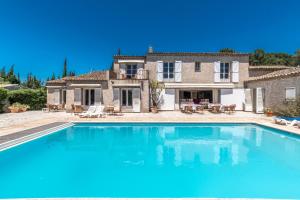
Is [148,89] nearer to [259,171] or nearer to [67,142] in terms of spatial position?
[67,142]

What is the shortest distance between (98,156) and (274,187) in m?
7.24

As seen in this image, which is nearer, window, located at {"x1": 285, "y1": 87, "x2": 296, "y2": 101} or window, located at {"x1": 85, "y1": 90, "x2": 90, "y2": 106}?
window, located at {"x1": 285, "y1": 87, "x2": 296, "y2": 101}

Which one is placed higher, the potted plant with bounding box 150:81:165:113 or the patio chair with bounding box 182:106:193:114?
the potted plant with bounding box 150:81:165:113

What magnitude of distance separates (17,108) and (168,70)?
2145cm

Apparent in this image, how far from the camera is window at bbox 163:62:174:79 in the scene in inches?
1114

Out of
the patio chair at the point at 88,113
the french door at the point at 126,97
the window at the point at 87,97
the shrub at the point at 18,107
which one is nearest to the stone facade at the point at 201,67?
the french door at the point at 126,97

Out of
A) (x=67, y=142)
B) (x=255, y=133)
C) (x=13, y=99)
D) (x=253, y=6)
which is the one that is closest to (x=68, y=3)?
(x=13, y=99)

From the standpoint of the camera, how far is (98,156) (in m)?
9.59

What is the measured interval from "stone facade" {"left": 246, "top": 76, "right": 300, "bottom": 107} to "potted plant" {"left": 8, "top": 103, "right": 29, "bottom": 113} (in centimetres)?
3207

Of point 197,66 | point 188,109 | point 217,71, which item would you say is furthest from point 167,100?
point 217,71

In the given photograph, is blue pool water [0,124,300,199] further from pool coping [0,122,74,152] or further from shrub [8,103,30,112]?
shrub [8,103,30,112]

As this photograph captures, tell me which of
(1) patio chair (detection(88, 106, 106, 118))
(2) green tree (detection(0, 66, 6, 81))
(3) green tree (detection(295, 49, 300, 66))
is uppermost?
(3) green tree (detection(295, 49, 300, 66))

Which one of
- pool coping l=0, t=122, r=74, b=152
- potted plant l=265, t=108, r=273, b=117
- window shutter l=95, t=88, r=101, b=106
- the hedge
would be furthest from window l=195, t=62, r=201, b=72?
the hedge

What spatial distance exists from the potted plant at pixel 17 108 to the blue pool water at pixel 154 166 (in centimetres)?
1704
